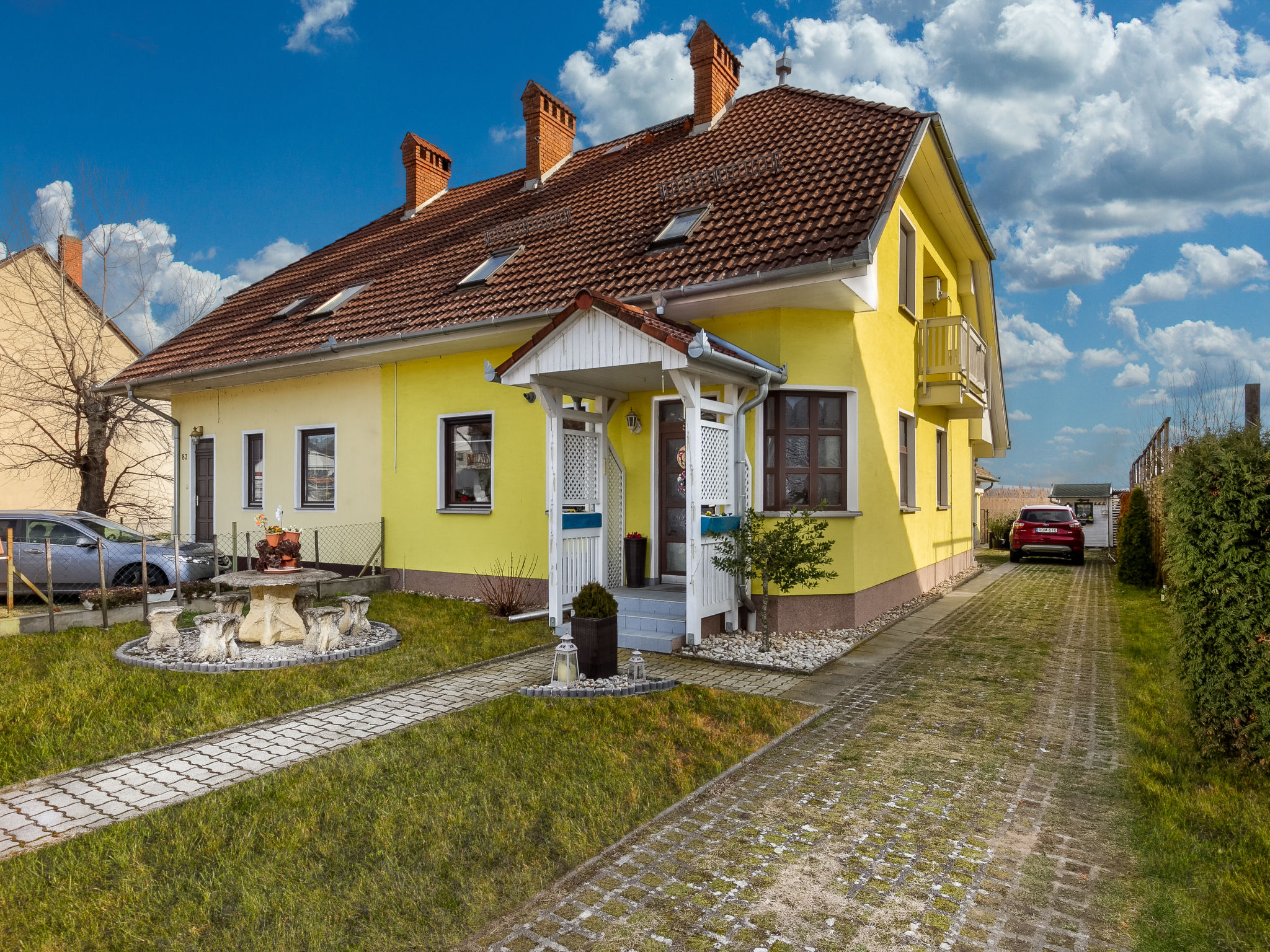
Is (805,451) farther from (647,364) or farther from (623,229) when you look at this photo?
(623,229)

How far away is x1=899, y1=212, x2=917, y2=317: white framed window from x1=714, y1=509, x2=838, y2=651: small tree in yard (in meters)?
4.88

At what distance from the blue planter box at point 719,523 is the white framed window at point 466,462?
4056mm

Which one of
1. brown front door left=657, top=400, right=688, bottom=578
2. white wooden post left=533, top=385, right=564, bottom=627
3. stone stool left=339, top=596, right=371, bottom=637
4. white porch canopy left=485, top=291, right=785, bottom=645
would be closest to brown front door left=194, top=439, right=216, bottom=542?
stone stool left=339, top=596, right=371, bottom=637

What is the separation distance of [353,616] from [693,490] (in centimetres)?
405

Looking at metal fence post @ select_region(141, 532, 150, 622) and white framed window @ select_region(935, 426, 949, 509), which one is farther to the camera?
white framed window @ select_region(935, 426, 949, 509)

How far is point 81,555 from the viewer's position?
436 inches

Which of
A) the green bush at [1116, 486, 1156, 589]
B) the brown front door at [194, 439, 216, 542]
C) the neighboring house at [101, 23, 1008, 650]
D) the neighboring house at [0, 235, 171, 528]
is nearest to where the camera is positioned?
the neighboring house at [101, 23, 1008, 650]

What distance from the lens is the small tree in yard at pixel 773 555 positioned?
25.8 ft

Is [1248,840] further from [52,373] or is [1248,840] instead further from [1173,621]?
[52,373]

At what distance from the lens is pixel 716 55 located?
12742mm

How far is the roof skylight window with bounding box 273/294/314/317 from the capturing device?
13922 millimetres

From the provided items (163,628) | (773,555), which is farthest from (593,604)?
(163,628)

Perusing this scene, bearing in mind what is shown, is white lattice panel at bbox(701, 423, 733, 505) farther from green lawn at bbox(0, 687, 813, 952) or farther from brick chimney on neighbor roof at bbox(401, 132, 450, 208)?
brick chimney on neighbor roof at bbox(401, 132, 450, 208)

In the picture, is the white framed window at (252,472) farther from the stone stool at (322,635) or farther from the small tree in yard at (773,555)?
the small tree in yard at (773,555)
